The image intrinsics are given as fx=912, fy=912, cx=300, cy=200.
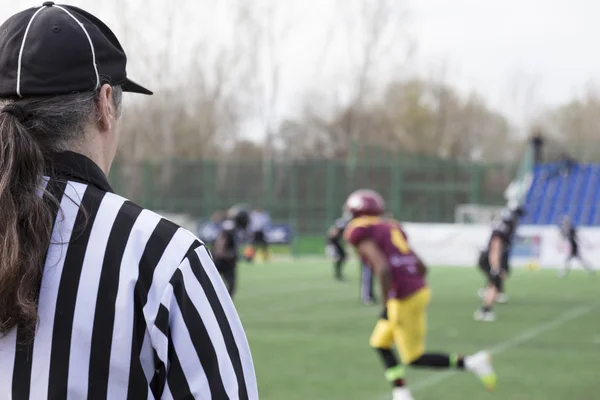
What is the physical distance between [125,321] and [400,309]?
247 inches

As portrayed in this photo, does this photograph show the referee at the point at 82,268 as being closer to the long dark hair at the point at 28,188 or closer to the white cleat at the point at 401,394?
the long dark hair at the point at 28,188

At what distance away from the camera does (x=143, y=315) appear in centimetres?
170

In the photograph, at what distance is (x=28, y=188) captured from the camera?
1753 millimetres

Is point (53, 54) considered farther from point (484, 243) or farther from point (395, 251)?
point (484, 243)

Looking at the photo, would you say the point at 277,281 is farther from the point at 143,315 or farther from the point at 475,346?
the point at 143,315

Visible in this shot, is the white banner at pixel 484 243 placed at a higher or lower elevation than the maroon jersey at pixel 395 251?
lower

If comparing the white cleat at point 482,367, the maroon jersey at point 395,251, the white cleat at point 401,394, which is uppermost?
the maroon jersey at point 395,251

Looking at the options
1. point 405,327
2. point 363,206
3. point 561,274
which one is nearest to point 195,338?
point 405,327

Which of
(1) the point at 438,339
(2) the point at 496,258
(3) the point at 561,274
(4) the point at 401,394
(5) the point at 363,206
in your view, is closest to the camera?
(4) the point at 401,394

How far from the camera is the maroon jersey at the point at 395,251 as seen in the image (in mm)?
7918

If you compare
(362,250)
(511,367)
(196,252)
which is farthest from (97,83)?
(511,367)

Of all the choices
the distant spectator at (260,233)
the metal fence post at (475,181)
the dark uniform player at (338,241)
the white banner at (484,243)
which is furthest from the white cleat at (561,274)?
the metal fence post at (475,181)

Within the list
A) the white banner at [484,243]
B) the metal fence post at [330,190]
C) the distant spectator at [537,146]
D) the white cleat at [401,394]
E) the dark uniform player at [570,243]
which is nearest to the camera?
the white cleat at [401,394]

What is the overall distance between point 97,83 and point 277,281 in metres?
20.0
